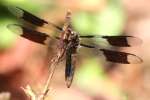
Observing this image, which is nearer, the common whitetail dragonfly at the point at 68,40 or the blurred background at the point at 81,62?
the common whitetail dragonfly at the point at 68,40

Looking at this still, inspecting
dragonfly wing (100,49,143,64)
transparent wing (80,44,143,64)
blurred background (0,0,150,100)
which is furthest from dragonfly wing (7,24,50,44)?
blurred background (0,0,150,100)

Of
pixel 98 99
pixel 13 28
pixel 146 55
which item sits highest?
pixel 13 28

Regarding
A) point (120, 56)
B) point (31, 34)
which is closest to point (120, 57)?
point (120, 56)

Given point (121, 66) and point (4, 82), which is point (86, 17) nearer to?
point (121, 66)

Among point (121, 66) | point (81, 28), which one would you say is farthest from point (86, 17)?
point (121, 66)

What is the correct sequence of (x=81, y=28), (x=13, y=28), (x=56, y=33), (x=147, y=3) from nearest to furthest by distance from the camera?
→ (x=56, y=33) < (x=13, y=28) < (x=81, y=28) < (x=147, y=3)

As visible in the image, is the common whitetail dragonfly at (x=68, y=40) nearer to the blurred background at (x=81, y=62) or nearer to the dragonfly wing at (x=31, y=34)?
the dragonfly wing at (x=31, y=34)

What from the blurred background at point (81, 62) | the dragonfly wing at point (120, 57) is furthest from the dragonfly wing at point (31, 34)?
the blurred background at point (81, 62)

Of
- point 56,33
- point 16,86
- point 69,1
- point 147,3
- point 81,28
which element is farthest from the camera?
point 147,3

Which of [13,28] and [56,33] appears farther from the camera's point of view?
[13,28]
